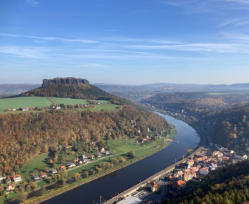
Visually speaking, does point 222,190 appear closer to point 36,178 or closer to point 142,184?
point 142,184

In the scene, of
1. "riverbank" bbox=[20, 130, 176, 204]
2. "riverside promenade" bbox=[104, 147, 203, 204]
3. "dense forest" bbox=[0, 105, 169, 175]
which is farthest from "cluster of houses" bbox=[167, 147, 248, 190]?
"dense forest" bbox=[0, 105, 169, 175]

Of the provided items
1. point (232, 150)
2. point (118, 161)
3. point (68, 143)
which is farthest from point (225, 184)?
point (68, 143)

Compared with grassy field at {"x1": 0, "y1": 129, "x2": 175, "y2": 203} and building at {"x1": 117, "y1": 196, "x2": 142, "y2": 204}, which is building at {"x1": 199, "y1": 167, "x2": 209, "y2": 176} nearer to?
grassy field at {"x1": 0, "y1": 129, "x2": 175, "y2": 203}

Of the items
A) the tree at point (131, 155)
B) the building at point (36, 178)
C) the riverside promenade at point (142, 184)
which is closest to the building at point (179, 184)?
the riverside promenade at point (142, 184)

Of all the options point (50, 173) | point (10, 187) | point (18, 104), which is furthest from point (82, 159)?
point (18, 104)

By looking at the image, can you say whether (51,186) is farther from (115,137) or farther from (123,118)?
(123,118)

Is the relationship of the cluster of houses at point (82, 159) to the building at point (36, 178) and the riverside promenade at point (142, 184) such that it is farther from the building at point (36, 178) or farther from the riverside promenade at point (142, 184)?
the riverside promenade at point (142, 184)
